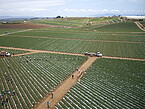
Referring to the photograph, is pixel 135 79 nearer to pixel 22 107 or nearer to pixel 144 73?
pixel 144 73

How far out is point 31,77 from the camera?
37.1 m

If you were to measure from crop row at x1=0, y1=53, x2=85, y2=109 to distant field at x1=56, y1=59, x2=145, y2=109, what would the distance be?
6.05 metres

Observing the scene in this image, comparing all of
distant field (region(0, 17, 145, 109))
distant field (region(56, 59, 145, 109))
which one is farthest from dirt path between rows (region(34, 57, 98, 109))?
distant field (region(56, 59, 145, 109))

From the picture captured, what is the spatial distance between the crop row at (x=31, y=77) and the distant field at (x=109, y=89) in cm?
605

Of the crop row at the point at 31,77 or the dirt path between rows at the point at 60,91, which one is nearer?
the dirt path between rows at the point at 60,91

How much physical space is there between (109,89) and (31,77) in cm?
2160

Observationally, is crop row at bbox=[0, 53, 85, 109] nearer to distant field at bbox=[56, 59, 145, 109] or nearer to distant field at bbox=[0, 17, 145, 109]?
distant field at bbox=[0, 17, 145, 109]

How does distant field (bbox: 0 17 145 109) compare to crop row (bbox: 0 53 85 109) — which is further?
crop row (bbox: 0 53 85 109)

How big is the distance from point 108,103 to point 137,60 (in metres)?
32.4

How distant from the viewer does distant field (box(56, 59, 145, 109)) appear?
85.1ft

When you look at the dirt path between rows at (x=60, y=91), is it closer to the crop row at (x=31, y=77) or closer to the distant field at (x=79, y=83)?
the distant field at (x=79, y=83)

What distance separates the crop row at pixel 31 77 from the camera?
27.7 m

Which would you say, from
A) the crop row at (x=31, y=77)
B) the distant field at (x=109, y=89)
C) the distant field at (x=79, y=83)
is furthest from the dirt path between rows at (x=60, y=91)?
the distant field at (x=109, y=89)

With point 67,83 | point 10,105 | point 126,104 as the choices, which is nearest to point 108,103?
point 126,104
